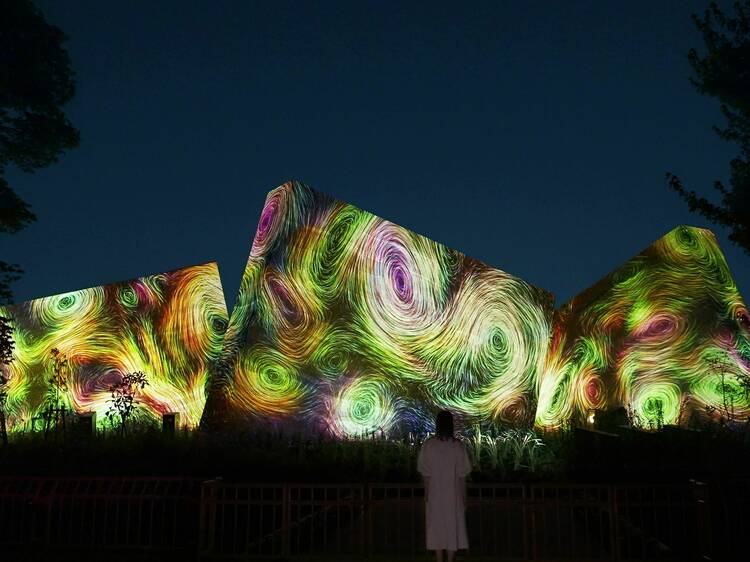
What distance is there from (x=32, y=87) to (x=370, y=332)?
9.50 m

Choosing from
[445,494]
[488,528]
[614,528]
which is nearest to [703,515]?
[614,528]

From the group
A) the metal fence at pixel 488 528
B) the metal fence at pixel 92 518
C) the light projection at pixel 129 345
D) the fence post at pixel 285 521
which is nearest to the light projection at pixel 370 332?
the light projection at pixel 129 345

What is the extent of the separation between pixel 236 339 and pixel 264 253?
6.54 feet

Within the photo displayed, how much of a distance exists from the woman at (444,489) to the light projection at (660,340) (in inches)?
521

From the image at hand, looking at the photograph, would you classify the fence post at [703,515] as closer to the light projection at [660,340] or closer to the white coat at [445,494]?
the white coat at [445,494]

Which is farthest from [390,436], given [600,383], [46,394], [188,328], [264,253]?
[46,394]

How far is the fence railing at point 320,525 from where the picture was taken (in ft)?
29.1

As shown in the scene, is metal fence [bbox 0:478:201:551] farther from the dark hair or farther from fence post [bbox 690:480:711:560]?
fence post [bbox 690:480:711:560]

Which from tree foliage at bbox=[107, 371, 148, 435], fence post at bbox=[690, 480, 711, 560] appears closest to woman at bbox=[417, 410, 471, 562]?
fence post at bbox=[690, 480, 711, 560]

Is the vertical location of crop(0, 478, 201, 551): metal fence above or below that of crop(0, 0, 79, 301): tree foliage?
below

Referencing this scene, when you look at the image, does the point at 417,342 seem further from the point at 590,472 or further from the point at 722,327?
the point at 722,327

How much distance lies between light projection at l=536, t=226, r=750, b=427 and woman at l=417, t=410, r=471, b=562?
1322 centimetres

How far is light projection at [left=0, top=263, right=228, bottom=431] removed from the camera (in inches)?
869

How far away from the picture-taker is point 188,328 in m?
22.3
